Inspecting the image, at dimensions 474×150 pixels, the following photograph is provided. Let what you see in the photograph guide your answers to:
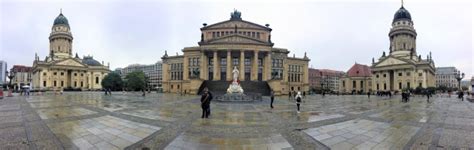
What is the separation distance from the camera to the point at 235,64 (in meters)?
51.9

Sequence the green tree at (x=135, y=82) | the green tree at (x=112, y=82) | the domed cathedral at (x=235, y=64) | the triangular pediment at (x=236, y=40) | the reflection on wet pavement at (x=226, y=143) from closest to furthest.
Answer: the reflection on wet pavement at (x=226, y=143), the domed cathedral at (x=235, y=64), the triangular pediment at (x=236, y=40), the green tree at (x=112, y=82), the green tree at (x=135, y=82)

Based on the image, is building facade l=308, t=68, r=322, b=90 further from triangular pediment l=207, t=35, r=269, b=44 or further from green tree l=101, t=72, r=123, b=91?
green tree l=101, t=72, r=123, b=91

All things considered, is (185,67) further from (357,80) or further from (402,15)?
(402,15)

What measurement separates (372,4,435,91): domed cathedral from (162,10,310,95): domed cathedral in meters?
26.6

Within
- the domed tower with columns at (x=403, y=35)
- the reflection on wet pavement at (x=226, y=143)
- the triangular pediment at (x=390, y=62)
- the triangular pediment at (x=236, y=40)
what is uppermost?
the domed tower with columns at (x=403, y=35)

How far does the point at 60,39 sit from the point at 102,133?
319 ft

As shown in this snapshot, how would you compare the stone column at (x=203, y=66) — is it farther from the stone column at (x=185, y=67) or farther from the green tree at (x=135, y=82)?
the green tree at (x=135, y=82)

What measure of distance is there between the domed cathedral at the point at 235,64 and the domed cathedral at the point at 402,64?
2657cm

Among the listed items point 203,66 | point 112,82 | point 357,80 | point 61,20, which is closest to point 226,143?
point 203,66

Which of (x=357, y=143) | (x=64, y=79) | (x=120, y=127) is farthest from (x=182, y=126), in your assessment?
(x=64, y=79)

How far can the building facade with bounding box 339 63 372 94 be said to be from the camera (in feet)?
273

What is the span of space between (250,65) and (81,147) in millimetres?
47944

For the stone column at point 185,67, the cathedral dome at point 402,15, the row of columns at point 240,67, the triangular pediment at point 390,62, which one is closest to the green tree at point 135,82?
the stone column at point 185,67

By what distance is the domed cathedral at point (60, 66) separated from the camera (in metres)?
72.5
